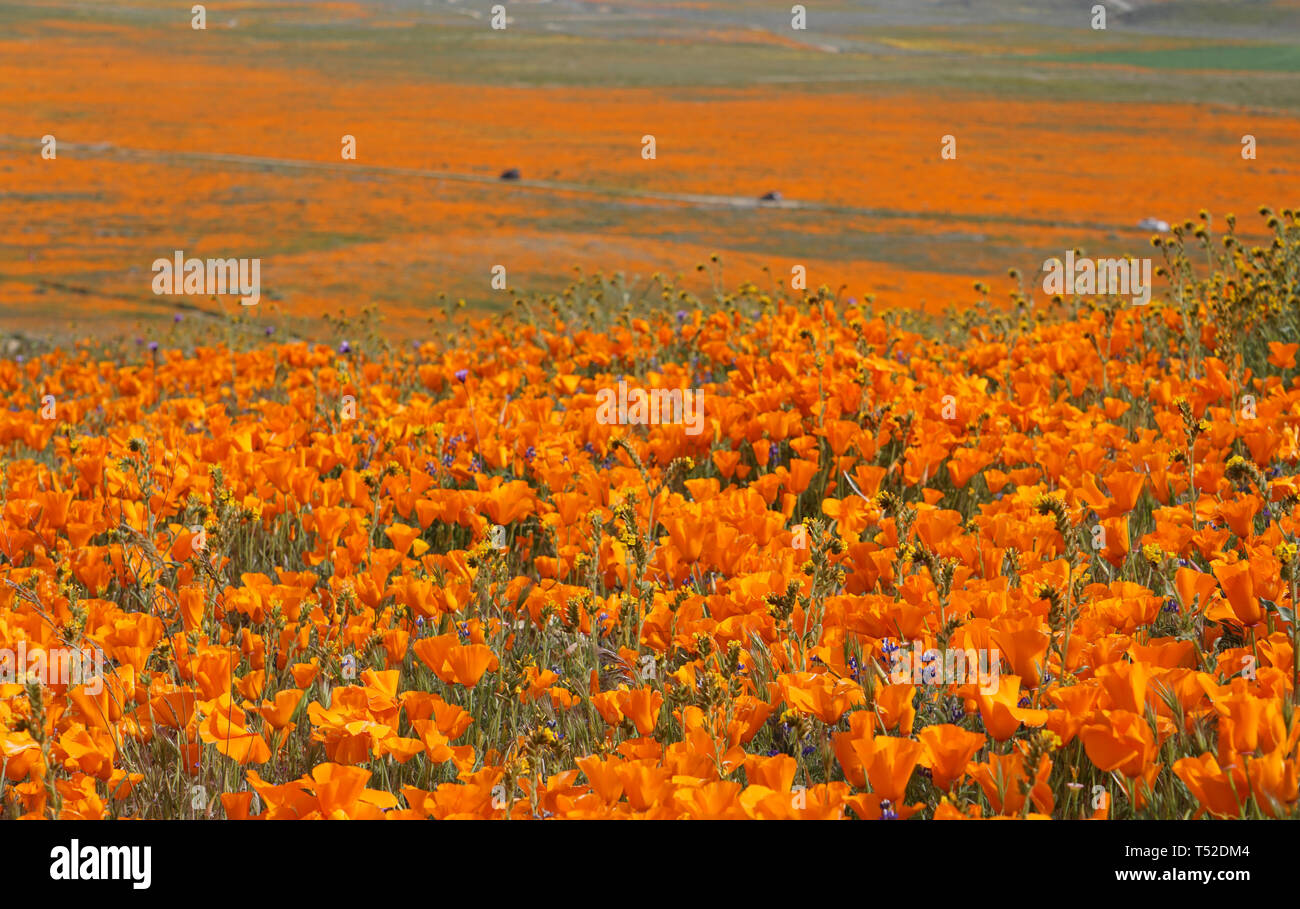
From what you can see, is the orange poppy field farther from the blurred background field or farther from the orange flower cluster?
the blurred background field

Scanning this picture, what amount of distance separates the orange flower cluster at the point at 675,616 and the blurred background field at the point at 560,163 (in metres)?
7.95

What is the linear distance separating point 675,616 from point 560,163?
2893cm

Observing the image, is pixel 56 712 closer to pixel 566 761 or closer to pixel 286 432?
pixel 566 761

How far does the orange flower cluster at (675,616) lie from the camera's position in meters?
1.46

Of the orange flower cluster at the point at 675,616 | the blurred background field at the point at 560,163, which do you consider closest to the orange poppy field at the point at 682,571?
the orange flower cluster at the point at 675,616

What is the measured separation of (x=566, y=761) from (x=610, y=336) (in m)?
3.69

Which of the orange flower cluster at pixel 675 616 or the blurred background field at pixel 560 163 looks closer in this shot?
the orange flower cluster at pixel 675 616

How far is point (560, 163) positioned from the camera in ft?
98.1

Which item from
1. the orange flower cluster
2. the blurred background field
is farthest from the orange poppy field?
the blurred background field

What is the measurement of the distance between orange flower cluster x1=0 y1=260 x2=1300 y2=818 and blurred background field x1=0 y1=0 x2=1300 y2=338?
26.1 ft

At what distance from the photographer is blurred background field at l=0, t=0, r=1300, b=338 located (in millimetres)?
15922

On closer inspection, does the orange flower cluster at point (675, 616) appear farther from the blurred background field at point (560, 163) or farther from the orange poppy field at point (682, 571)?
the blurred background field at point (560, 163)

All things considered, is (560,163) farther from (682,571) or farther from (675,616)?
(675,616)
